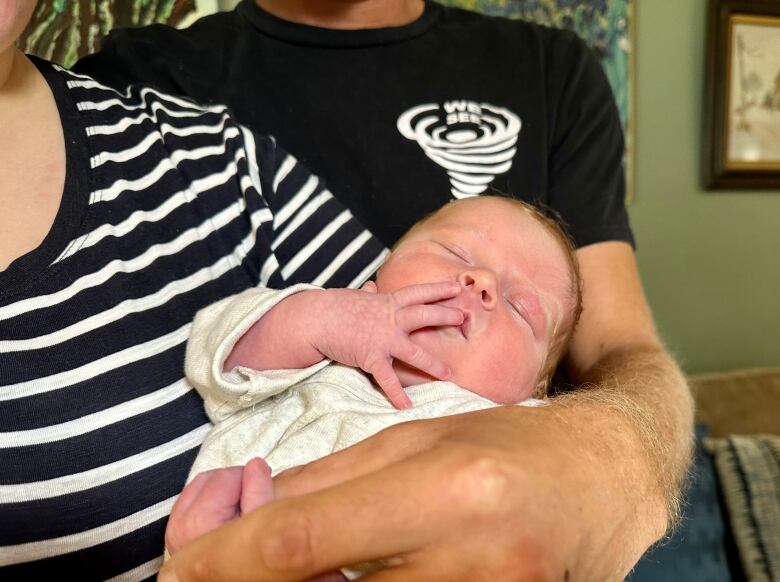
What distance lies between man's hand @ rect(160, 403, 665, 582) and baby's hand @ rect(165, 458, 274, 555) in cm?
3

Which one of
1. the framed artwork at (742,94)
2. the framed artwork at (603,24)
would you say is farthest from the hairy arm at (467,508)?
the framed artwork at (742,94)

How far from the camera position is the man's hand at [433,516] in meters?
0.47

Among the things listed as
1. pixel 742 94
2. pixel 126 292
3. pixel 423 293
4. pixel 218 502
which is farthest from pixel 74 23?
pixel 742 94

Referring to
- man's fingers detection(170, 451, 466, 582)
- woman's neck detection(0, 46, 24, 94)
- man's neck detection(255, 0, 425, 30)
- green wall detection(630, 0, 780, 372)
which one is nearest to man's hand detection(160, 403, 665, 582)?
man's fingers detection(170, 451, 466, 582)

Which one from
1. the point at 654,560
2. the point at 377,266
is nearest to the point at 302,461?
the point at 377,266

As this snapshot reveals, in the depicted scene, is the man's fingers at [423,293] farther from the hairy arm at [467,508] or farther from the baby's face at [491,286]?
the hairy arm at [467,508]

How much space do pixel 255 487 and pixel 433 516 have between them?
7.2 inches

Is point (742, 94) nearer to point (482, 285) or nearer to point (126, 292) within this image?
point (482, 285)

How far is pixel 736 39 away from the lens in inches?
106

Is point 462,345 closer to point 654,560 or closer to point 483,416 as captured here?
point 483,416

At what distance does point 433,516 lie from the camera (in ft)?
1.57

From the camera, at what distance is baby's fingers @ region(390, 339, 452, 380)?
0.80 meters

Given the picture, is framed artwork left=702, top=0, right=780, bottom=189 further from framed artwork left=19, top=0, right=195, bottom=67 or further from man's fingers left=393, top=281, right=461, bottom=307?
man's fingers left=393, top=281, right=461, bottom=307

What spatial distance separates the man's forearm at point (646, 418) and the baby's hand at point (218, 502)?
306mm
